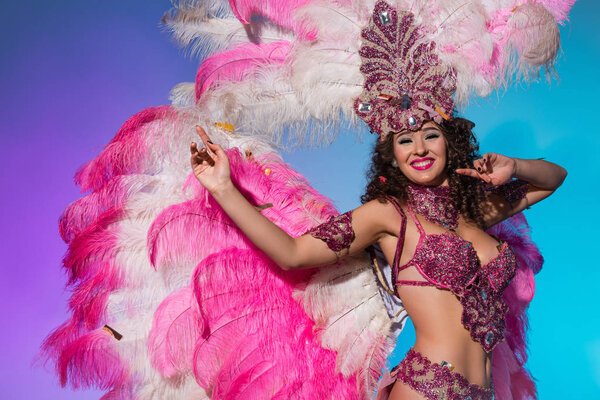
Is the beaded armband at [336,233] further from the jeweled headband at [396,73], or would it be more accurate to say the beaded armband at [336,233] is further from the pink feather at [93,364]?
the pink feather at [93,364]

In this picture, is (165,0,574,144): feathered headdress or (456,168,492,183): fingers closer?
(456,168,492,183): fingers

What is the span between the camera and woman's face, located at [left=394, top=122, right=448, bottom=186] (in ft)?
7.41

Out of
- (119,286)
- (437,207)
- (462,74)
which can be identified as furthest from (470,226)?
(119,286)

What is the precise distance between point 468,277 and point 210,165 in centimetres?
106

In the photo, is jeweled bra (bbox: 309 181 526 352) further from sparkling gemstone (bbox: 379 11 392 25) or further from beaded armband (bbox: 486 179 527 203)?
sparkling gemstone (bbox: 379 11 392 25)

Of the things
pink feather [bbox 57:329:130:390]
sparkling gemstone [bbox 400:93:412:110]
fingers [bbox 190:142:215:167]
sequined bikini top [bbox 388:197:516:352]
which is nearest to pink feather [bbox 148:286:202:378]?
pink feather [bbox 57:329:130:390]

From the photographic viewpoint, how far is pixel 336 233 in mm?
2229

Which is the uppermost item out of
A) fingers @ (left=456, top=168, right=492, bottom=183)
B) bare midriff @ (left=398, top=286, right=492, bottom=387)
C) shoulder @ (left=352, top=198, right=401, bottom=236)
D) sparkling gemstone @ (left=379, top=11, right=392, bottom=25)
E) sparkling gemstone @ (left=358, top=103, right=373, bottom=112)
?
sparkling gemstone @ (left=379, top=11, right=392, bottom=25)

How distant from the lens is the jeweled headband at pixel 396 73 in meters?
2.30

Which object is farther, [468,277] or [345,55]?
[345,55]

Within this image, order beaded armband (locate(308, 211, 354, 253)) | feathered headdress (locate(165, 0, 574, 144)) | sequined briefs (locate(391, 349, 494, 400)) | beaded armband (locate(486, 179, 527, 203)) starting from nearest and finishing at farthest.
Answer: sequined briefs (locate(391, 349, 494, 400)) → beaded armband (locate(308, 211, 354, 253)) → feathered headdress (locate(165, 0, 574, 144)) → beaded armband (locate(486, 179, 527, 203))

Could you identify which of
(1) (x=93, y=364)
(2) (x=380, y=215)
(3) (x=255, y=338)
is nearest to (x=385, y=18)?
(2) (x=380, y=215)

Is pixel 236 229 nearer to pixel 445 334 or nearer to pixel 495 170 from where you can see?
pixel 445 334

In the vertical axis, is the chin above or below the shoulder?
above
